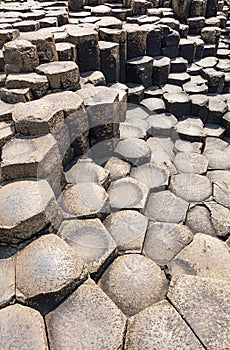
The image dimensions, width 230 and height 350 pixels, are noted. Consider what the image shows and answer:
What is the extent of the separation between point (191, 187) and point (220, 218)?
472 millimetres

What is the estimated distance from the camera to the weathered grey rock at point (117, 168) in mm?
2871

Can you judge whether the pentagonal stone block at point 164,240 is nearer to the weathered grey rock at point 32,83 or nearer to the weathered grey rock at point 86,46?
the weathered grey rock at point 32,83

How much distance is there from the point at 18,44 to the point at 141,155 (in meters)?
1.72

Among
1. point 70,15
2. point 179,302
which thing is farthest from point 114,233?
point 70,15

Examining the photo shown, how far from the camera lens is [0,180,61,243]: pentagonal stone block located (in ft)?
6.09

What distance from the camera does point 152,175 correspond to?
299cm

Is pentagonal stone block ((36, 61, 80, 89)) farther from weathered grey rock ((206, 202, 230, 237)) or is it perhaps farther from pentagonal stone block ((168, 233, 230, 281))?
pentagonal stone block ((168, 233, 230, 281))

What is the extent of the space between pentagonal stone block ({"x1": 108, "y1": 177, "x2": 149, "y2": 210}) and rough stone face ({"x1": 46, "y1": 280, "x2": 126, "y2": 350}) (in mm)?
944

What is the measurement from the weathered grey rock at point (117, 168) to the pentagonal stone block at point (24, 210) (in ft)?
2.95

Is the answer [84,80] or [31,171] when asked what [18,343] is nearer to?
[31,171]

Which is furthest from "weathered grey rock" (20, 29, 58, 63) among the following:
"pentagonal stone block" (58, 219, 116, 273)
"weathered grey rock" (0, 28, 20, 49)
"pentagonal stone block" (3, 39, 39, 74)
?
"pentagonal stone block" (58, 219, 116, 273)

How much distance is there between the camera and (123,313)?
1812 millimetres

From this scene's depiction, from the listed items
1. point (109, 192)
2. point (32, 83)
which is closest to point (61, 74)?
point (32, 83)

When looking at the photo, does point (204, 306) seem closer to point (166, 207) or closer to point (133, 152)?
point (166, 207)
